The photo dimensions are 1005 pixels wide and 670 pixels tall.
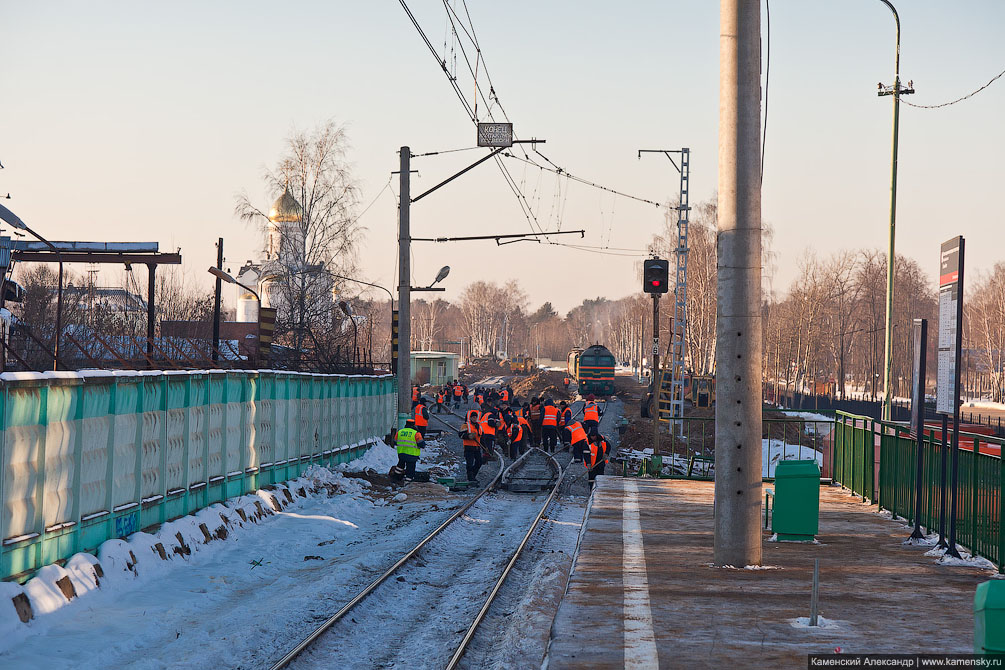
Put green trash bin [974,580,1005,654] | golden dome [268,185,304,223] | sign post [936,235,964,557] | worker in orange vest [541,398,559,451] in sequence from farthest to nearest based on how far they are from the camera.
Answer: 1. golden dome [268,185,304,223]
2. worker in orange vest [541,398,559,451]
3. sign post [936,235,964,557]
4. green trash bin [974,580,1005,654]

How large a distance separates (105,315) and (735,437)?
5140 centimetres

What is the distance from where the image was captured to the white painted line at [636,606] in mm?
6930

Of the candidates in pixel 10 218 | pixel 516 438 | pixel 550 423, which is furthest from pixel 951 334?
pixel 550 423

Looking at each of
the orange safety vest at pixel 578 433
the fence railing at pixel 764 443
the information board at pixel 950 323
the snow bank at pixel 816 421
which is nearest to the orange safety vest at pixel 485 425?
the orange safety vest at pixel 578 433

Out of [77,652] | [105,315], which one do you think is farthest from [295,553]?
[105,315]

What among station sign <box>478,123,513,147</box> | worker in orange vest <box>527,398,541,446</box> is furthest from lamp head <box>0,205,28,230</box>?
worker in orange vest <box>527,398,541,446</box>

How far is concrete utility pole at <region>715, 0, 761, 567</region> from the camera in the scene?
32.2 ft

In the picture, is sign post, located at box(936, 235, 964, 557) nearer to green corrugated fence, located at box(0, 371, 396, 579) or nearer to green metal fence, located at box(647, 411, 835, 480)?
green metal fence, located at box(647, 411, 835, 480)

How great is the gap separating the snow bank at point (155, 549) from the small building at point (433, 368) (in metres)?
67.4

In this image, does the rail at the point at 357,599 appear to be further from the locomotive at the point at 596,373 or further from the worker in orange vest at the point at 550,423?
the locomotive at the point at 596,373

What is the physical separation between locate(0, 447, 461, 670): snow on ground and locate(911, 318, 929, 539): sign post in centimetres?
650

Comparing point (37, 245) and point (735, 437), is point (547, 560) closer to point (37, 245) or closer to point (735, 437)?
point (735, 437)

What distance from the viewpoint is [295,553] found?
14.3 meters

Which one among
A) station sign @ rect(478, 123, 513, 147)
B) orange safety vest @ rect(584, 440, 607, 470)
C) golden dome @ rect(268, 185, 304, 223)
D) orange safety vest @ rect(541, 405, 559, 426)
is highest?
golden dome @ rect(268, 185, 304, 223)
